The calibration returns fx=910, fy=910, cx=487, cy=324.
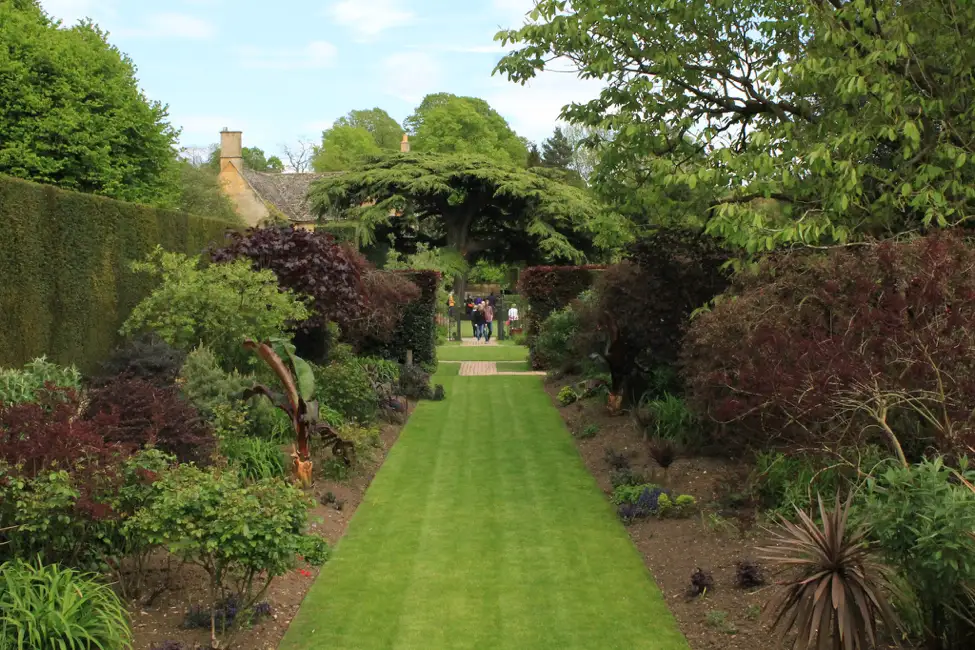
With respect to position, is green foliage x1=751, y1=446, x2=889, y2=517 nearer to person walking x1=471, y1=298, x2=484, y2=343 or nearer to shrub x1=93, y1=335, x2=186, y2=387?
shrub x1=93, y1=335, x2=186, y2=387

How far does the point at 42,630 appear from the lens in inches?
217

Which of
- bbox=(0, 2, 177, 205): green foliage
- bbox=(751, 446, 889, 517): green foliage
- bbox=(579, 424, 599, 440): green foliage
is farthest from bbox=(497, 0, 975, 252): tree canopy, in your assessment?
bbox=(0, 2, 177, 205): green foliage

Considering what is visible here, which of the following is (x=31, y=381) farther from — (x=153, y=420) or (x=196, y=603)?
Answer: (x=196, y=603)

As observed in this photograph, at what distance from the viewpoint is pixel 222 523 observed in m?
6.12

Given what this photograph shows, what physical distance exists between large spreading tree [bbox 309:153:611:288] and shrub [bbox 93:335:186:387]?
2991 cm

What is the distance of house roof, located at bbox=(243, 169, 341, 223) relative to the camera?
56719mm

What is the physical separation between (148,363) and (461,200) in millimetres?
33579

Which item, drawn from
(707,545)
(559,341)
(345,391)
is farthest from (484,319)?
(707,545)

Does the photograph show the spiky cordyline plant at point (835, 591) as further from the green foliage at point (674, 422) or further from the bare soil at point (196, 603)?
the green foliage at point (674, 422)

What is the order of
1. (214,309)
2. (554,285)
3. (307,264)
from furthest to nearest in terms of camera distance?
(554,285)
(307,264)
(214,309)

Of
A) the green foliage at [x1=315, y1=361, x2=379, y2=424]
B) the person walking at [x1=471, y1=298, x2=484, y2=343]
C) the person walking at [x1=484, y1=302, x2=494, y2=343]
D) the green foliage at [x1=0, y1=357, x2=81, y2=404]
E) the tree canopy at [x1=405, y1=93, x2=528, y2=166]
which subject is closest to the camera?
the green foliage at [x1=0, y1=357, x2=81, y2=404]

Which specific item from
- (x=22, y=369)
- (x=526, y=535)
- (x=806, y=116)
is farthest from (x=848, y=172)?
(x=22, y=369)

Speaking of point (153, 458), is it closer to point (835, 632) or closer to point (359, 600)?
point (359, 600)

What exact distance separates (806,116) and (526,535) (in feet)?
23.8
